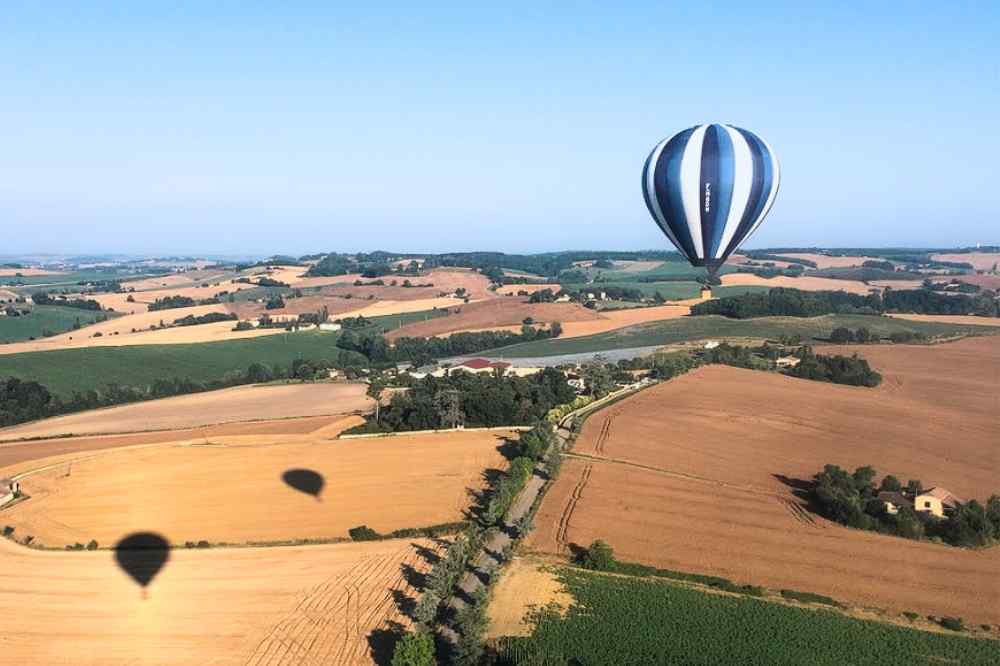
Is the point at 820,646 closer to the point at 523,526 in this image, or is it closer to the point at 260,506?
the point at 523,526

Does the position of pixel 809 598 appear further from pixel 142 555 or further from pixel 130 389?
pixel 130 389

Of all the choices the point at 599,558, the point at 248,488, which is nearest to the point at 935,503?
the point at 599,558

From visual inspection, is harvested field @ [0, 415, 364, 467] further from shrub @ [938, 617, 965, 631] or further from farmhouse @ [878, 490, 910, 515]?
shrub @ [938, 617, 965, 631]

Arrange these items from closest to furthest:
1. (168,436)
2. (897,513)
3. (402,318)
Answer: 1. (897,513)
2. (168,436)
3. (402,318)

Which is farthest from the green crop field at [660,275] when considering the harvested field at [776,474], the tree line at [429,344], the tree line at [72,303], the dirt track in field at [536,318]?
the harvested field at [776,474]

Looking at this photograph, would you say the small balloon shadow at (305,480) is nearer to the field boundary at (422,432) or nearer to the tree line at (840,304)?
the field boundary at (422,432)

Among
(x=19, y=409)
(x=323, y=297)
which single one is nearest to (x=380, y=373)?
(x=19, y=409)

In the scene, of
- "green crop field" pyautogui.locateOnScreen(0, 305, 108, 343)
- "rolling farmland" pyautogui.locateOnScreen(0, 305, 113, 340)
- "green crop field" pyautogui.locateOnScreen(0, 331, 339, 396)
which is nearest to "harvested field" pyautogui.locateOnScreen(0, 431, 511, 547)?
"green crop field" pyautogui.locateOnScreen(0, 331, 339, 396)
